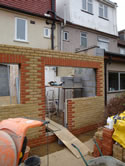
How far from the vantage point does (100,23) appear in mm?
14383

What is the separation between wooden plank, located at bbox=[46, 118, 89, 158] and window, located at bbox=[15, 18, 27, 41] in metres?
7.66

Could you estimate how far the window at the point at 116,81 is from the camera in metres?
7.18

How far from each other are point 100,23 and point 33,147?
1410 centimetres

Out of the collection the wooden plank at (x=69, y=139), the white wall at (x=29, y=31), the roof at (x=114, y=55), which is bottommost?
the wooden plank at (x=69, y=139)

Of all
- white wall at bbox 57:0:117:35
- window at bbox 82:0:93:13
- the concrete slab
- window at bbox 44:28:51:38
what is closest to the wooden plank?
the concrete slab

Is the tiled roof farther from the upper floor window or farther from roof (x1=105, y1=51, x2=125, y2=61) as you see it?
the upper floor window

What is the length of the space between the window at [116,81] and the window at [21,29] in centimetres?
703

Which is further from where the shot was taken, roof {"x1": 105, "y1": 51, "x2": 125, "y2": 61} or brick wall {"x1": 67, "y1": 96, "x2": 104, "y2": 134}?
roof {"x1": 105, "y1": 51, "x2": 125, "y2": 61}

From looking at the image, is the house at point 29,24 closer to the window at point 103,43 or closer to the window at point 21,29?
the window at point 21,29

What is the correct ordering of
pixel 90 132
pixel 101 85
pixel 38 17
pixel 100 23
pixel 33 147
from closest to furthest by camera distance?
pixel 33 147 < pixel 90 132 < pixel 101 85 < pixel 38 17 < pixel 100 23

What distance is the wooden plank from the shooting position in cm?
391

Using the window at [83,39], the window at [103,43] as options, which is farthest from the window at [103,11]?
the window at [83,39]

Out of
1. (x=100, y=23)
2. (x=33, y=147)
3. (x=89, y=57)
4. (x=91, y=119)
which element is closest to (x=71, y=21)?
(x=100, y=23)

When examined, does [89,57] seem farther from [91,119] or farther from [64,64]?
[91,119]
